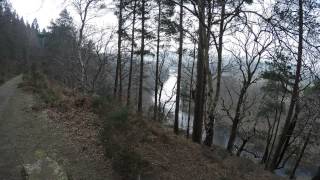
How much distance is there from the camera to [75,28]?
24.6 m

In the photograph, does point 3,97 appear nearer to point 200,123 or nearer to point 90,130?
point 90,130

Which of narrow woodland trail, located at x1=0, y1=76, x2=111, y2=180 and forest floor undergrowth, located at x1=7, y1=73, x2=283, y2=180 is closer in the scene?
narrow woodland trail, located at x1=0, y1=76, x2=111, y2=180

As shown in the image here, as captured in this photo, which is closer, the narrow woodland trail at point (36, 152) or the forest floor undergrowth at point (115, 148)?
the narrow woodland trail at point (36, 152)

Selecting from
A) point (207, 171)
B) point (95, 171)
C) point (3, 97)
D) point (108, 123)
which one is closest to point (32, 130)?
point (108, 123)

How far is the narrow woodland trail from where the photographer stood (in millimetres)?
5324

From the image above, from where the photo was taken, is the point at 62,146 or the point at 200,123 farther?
the point at 200,123

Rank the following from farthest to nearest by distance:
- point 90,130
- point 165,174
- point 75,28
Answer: point 75,28
point 90,130
point 165,174

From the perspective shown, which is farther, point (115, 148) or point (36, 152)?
point (115, 148)

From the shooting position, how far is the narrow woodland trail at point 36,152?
5.32 metres

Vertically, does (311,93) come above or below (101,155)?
above

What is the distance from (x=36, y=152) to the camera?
22.4 feet

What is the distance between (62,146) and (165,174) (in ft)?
8.72

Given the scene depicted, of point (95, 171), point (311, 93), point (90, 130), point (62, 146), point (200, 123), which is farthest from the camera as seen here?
point (311, 93)

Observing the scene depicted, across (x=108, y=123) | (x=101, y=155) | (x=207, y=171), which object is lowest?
(x=207, y=171)
